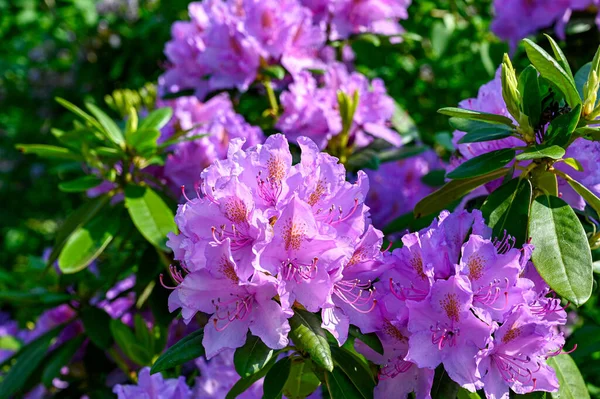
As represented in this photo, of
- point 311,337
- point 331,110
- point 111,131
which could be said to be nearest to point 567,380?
point 311,337

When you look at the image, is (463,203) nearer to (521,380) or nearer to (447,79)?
(521,380)

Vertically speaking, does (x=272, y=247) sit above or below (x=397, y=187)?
above

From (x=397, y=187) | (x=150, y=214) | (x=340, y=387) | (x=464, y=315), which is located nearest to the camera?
(x=464, y=315)

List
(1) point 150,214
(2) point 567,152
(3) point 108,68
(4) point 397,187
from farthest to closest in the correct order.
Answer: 1. (3) point 108,68
2. (4) point 397,187
3. (1) point 150,214
4. (2) point 567,152

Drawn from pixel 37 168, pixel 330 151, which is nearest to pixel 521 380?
pixel 330 151

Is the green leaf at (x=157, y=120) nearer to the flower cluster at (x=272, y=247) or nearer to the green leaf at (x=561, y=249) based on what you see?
the flower cluster at (x=272, y=247)

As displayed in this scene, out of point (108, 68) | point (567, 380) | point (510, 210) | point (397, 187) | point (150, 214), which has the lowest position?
point (108, 68)

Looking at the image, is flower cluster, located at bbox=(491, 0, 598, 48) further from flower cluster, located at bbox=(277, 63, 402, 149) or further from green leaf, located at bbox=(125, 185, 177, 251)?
green leaf, located at bbox=(125, 185, 177, 251)

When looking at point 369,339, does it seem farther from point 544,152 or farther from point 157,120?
point 157,120
